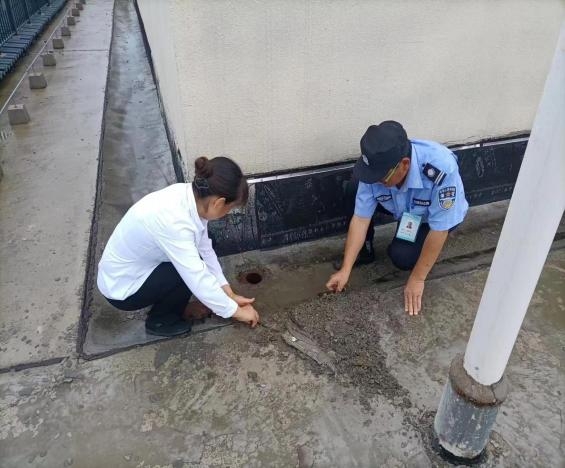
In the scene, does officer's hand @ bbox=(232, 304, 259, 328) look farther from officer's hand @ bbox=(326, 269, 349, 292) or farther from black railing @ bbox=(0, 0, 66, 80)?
black railing @ bbox=(0, 0, 66, 80)

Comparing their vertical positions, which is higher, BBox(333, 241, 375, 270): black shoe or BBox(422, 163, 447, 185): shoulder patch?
BBox(422, 163, 447, 185): shoulder patch

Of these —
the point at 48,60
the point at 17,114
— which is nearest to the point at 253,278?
the point at 17,114

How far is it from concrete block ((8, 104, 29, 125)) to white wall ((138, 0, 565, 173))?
109 inches

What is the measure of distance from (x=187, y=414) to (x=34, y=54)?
327 inches

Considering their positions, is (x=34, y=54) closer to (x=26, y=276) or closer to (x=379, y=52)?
(x=26, y=276)

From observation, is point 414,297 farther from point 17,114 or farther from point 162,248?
point 17,114

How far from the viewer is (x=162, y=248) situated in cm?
198

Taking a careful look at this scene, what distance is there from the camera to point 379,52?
2.77 meters

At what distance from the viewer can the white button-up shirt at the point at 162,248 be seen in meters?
1.94

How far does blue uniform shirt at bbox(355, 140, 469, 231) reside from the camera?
2336mm

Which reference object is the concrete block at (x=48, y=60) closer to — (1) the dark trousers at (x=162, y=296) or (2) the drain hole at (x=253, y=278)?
(2) the drain hole at (x=253, y=278)

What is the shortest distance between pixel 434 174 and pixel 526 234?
1.11 m

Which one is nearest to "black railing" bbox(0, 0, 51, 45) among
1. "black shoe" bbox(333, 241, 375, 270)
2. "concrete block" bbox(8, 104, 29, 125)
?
"concrete block" bbox(8, 104, 29, 125)

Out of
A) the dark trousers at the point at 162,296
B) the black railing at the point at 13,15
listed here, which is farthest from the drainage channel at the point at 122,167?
the black railing at the point at 13,15
